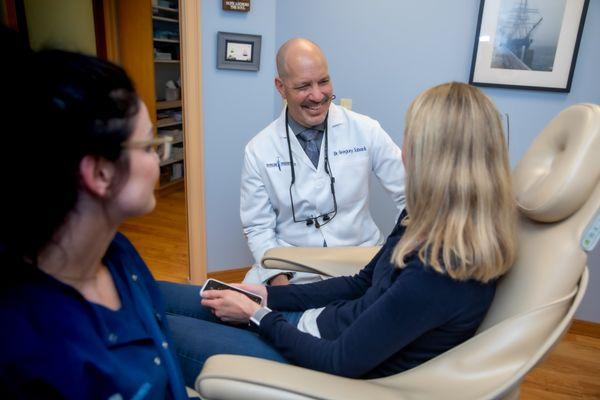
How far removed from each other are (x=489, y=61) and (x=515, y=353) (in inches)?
60.0

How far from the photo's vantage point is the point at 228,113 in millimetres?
2330

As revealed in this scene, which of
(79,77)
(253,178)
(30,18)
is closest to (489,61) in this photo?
(253,178)

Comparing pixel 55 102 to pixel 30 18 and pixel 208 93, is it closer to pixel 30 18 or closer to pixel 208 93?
Result: pixel 208 93

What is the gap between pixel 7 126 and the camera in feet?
1.86

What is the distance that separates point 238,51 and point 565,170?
5.78 ft

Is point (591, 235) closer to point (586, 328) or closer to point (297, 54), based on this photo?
point (297, 54)

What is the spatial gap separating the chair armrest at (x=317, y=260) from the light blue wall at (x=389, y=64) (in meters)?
0.95

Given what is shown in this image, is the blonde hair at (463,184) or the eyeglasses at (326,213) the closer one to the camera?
the blonde hair at (463,184)

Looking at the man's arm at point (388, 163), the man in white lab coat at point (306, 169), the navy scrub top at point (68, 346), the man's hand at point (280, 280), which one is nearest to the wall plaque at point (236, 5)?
the man in white lab coat at point (306, 169)

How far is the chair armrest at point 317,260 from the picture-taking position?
1.40m

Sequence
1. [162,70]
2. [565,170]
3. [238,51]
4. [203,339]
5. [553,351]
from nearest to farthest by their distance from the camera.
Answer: [565,170] < [203,339] < [553,351] < [238,51] < [162,70]

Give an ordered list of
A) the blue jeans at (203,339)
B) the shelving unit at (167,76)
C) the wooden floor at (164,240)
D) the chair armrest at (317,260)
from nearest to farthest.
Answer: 1. the blue jeans at (203,339)
2. the chair armrest at (317,260)
3. the wooden floor at (164,240)
4. the shelving unit at (167,76)

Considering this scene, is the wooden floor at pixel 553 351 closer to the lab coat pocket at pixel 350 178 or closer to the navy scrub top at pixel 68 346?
the lab coat pocket at pixel 350 178

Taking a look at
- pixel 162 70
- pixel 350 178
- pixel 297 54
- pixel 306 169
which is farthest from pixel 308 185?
pixel 162 70
